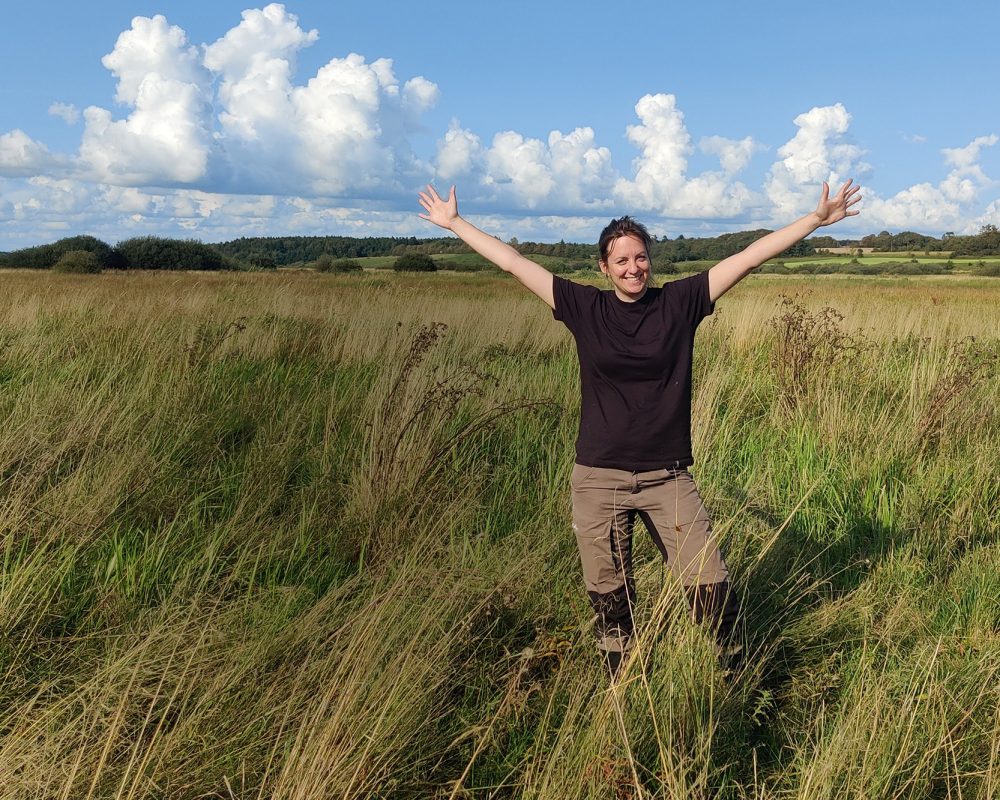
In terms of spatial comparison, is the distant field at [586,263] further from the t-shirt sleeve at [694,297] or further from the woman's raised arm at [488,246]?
the t-shirt sleeve at [694,297]

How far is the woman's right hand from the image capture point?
3182 mm

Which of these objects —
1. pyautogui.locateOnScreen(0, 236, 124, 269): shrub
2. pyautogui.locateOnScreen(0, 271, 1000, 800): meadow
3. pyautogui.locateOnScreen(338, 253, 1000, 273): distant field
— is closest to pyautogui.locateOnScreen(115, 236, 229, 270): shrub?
pyautogui.locateOnScreen(0, 236, 124, 269): shrub

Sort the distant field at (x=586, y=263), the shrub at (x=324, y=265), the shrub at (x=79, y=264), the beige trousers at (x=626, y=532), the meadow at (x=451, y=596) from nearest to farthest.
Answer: the meadow at (x=451, y=596) → the beige trousers at (x=626, y=532) → the shrub at (x=79, y=264) → the distant field at (x=586, y=263) → the shrub at (x=324, y=265)

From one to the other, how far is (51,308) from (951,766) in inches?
413

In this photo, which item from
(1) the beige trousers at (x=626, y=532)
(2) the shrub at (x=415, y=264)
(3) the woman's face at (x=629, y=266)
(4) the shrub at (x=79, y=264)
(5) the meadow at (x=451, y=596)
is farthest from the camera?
(2) the shrub at (x=415, y=264)

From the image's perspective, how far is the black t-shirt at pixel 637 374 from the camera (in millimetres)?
2602

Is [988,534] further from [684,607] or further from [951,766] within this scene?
[684,607]

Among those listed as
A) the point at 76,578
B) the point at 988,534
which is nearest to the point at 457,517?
the point at 76,578

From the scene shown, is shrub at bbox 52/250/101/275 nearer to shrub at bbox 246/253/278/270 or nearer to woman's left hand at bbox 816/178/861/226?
shrub at bbox 246/253/278/270

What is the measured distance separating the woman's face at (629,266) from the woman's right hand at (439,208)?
0.77 m

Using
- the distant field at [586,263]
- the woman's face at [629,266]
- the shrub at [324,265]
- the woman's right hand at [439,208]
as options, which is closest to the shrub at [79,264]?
the shrub at [324,265]

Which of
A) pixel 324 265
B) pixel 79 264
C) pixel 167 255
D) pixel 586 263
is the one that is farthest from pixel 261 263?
pixel 586 263

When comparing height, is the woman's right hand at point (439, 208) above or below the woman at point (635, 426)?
above

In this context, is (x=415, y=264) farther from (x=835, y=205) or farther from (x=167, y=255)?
(x=835, y=205)
